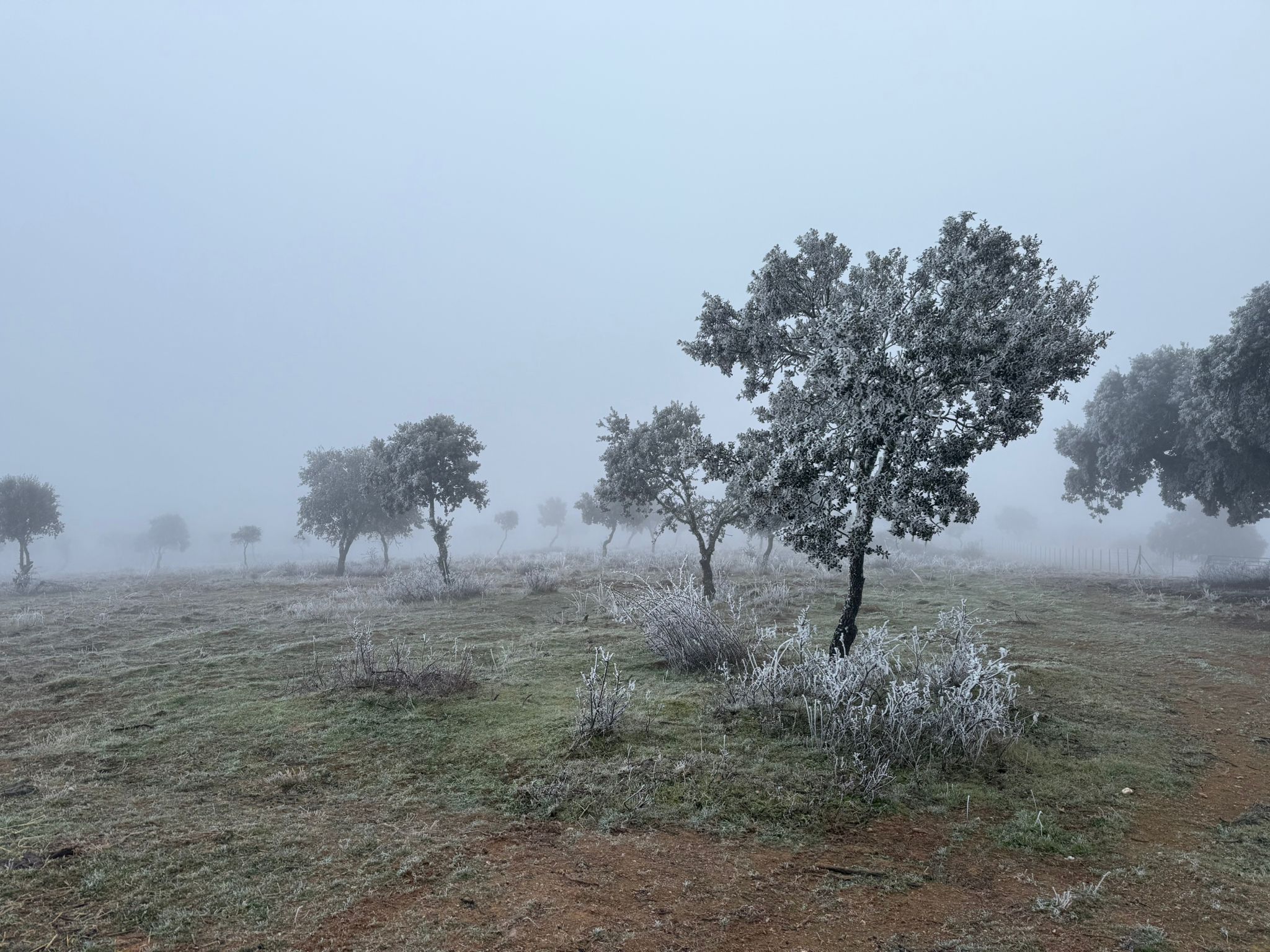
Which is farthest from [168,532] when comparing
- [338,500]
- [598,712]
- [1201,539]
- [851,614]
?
[1201,539]

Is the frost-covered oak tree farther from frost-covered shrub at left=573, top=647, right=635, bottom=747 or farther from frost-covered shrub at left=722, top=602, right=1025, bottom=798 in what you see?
frost-covered shrub at left=573, top=647, right=635, bottom=747

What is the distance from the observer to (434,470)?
27109mm

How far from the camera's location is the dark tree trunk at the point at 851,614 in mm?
10336

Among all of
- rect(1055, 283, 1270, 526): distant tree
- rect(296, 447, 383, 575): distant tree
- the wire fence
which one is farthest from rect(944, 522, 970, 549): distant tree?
rect(296, 447, 383, 575): distant tree

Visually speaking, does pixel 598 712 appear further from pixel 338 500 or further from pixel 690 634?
pixel 338 500

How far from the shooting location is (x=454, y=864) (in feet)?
17.8

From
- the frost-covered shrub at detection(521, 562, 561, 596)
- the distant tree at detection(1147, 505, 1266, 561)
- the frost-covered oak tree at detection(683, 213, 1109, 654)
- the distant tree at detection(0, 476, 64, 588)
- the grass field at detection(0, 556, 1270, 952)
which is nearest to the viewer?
the grass field at detection(0, 556, 1270, 952)

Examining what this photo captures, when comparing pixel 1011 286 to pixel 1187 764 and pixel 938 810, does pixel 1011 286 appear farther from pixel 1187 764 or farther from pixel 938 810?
pixel 938 810

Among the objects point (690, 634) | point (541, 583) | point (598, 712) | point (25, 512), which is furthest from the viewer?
point (25, 512)

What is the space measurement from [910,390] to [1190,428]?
2512cm

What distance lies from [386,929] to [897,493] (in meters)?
8.10

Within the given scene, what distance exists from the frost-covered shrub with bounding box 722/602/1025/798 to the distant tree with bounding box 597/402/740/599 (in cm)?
1043

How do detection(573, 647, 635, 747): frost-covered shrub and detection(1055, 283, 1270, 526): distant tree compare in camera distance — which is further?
detection(1055, 283, 1270, 526): distant tree

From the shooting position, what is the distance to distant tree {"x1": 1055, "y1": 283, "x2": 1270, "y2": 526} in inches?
795
